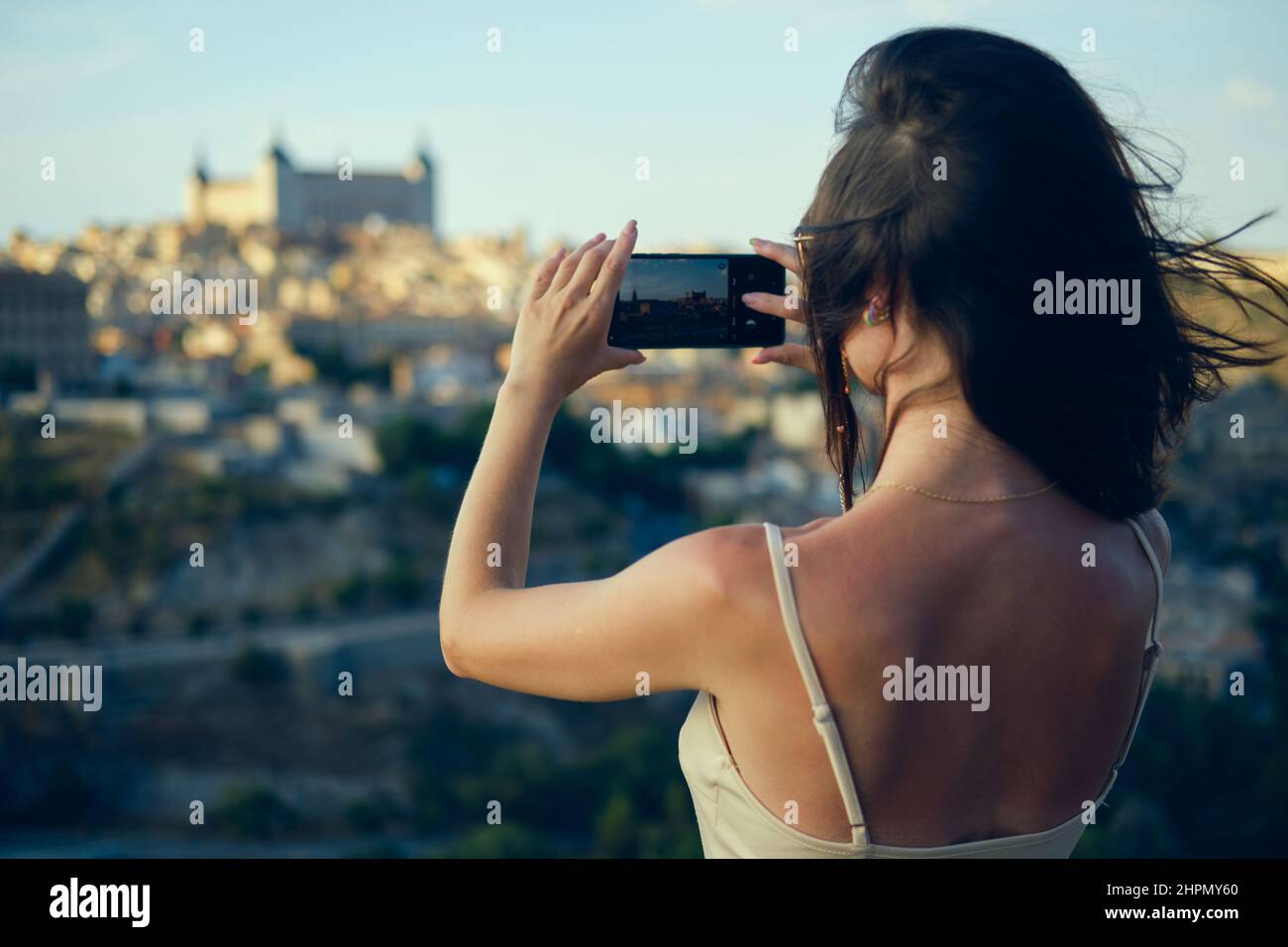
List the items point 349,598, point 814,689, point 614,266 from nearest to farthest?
point 814,689
point 614,266
point 349,598

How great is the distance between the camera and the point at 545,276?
0.67m

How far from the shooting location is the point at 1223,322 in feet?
2.16

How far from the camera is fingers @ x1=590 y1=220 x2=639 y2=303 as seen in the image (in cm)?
64

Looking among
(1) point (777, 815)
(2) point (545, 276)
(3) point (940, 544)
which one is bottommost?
(1) point (777, 815)

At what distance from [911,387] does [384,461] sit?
713 inches

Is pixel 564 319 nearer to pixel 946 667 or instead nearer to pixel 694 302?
pixel 694 302

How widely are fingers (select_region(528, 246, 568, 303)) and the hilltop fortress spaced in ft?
135

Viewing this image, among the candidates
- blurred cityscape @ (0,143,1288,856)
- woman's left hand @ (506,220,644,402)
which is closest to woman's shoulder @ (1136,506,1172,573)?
woman's left hand @ (506,220,644,402)

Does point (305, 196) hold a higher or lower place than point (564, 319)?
higher

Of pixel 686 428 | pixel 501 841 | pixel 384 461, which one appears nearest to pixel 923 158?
pixel 686 428

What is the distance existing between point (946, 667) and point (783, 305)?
21cm

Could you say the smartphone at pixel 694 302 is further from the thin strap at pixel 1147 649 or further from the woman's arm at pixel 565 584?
the thin strap at pixel 1147 649

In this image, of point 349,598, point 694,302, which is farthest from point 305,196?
point 694,302

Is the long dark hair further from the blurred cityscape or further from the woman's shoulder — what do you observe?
the blurred cityscape
